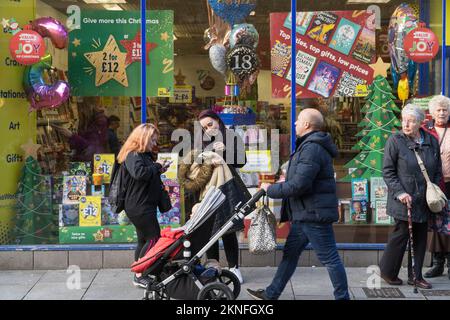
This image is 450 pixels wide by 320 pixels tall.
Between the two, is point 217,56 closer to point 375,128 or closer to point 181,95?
point 181,95

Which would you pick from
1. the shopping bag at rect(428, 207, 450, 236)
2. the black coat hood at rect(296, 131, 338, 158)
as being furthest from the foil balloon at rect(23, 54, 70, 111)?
the shopping bag at rect(428, 207, 450, 236)

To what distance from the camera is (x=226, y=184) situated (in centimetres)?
712

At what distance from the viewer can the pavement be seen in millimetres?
7008

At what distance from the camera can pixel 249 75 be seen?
8.39 m

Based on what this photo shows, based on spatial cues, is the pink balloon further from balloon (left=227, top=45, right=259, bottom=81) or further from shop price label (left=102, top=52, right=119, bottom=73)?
balloon (left=227, top=45, right=259, bottom=81)

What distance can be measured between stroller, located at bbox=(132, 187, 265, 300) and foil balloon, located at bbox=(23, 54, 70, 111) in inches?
108

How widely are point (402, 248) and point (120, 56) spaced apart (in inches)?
145

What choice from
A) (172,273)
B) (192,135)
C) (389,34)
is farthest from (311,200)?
(389,34)

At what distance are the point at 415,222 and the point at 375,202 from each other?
4.57 feet

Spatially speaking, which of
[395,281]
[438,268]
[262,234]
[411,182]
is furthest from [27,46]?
[438,268]

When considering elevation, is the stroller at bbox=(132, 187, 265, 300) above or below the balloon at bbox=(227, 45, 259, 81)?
below

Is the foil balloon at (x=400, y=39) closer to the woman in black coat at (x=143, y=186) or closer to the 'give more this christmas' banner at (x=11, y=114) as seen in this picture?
the woman in black coat at (x=143, y=186)

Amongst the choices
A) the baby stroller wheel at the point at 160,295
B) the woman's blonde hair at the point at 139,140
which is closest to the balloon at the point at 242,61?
the woman's blonde hair at the point at 139,140

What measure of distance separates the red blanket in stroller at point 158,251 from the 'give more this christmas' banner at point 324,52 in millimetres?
2828
